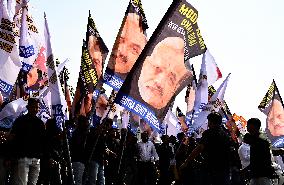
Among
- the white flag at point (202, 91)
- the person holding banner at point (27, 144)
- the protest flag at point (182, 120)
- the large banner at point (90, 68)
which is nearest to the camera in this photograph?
the person holding banner at point (27, 144)

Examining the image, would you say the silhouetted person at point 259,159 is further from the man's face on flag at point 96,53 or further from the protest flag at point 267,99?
the protest flag at point 267,99

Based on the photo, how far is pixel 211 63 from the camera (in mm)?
16750

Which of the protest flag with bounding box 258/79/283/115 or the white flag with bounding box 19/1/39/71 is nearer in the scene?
the white flag with bounding box 19/1/39/71

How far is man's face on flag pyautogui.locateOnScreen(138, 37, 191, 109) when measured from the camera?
7746mm

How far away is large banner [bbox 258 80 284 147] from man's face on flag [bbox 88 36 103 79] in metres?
8.07

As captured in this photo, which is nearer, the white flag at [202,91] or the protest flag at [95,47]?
the protest flag at [95,47]

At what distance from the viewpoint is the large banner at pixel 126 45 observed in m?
9.26

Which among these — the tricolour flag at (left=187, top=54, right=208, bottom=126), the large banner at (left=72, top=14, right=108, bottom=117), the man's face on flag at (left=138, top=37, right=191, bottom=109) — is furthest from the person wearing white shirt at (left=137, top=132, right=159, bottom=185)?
the man's face on flag at (left=138, top=37, right=191, bottom=109)

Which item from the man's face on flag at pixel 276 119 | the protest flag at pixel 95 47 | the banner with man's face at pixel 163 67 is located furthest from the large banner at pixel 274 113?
the banner with man's face at pixel 163 67

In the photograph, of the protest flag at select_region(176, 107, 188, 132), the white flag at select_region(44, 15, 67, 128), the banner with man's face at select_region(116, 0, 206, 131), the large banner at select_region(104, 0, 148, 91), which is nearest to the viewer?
the banner with man's face at select_region(116, 0, 206, 131)

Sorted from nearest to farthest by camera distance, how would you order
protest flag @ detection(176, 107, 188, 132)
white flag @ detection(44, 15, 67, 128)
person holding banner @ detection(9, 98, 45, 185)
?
person holding banner @ detection(9, 98, 45, 185), white flag @ detection(44, 15, 67, 128), protest flag @ detection(176, 107, 188, 132)

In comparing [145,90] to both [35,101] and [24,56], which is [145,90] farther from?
[24,56]

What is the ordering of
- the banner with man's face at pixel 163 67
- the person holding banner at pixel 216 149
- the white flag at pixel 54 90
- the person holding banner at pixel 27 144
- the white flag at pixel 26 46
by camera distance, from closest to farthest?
the banner with man's face at pixel 163 67 < the person holding banner at pixel 27 144 < the person holding banner at pixel 216 149 < the white flag at pixel 54 90 < the white flag at pixel 26 46

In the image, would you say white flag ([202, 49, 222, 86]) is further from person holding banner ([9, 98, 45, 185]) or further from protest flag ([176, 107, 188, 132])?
person holding banner ([9, 98, 45, 185])
